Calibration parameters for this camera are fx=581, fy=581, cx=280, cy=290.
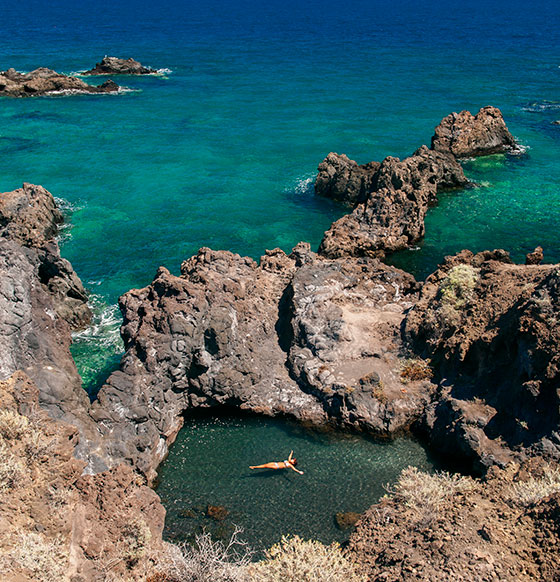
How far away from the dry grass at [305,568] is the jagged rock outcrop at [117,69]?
99191 millimetres

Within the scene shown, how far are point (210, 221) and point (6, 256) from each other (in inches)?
1063

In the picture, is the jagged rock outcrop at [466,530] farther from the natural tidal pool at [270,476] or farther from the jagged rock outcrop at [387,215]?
the jagged rock outcrop at [387,215]

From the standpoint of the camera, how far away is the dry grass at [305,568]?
17406 mm

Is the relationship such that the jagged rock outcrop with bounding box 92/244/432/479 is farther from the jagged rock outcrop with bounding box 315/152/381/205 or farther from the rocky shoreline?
the jagged rock outcrop with bounding box 315/152/381/205

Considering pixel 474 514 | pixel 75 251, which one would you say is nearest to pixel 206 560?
pixel 474 514

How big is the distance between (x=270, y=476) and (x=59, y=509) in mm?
9745

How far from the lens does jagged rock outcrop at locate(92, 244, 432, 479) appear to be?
27625 mm

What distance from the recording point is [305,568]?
17.5 metres

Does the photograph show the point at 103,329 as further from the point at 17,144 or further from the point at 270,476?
the point at 17,144

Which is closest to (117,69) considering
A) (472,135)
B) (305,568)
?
(472,135)

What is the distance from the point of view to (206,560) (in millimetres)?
18453

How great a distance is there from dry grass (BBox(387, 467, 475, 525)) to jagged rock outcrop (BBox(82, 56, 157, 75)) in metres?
96.5

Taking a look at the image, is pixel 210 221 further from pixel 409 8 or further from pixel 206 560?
pixel 409 8

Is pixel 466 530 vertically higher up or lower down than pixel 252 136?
lower down
